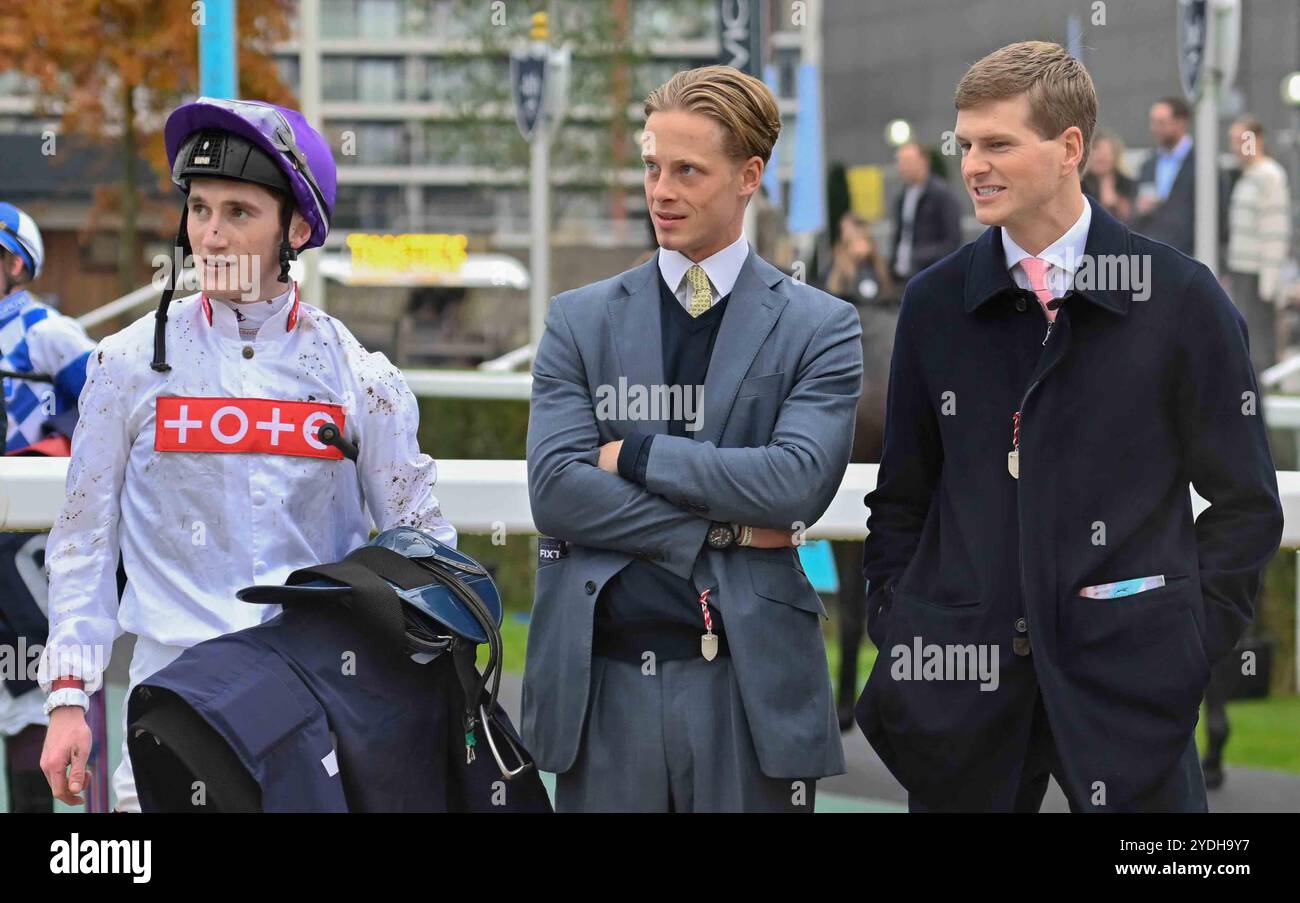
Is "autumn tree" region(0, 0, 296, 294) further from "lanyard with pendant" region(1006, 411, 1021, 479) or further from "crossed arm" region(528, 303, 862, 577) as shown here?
"lanyard with pendant" region(1006, 411, 1021, 479)

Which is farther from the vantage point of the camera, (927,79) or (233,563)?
(927,79)

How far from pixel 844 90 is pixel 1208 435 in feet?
98.5

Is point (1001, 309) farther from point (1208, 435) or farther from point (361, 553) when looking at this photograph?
point (361, 553)

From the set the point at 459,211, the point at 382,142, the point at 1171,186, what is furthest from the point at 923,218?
the point at 382,142

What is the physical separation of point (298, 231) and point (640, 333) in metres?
0.62

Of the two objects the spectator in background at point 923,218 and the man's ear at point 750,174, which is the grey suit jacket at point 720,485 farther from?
the spectator in background at point 923,218

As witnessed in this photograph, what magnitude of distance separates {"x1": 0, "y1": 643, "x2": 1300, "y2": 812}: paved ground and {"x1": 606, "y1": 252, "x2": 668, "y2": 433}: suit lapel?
7.50 ft

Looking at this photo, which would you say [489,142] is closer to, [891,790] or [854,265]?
[854,265]

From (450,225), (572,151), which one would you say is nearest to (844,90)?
(572,151)

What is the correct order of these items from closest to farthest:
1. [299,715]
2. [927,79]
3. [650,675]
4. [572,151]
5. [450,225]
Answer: [299,715] < [650,675] < [927,79] < [572,151] < [450,225]

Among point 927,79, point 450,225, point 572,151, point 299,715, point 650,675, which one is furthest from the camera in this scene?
point 450,225

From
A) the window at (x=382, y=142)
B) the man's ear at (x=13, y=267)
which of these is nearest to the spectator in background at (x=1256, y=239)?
the man's ear at (x=13, y=267)

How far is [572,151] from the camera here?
37.1 m
